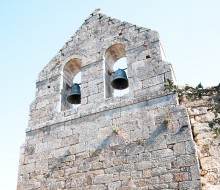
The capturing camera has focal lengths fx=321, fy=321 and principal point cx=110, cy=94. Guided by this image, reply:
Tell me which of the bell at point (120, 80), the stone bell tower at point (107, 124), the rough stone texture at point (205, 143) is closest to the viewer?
the rough stone texture at point (205, 143)

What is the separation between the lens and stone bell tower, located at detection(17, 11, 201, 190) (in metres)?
5.51

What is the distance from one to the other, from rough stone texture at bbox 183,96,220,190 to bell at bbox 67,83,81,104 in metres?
2.59

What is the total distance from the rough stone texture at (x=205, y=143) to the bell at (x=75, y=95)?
2.59 m

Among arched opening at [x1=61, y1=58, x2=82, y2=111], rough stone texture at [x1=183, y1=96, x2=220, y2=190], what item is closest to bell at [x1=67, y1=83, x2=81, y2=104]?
arched opening at [x1=61, y1=58, x2=82, y2=111]

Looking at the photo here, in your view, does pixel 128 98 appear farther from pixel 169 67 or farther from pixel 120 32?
pixel 120 32

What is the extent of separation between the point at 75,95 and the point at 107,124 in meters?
1.50

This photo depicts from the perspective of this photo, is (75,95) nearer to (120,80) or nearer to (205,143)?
(120,80)

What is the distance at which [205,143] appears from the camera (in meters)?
5.57

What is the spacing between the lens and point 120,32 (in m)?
7.59

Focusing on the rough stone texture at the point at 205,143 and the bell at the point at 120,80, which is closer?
the rough stone texture at the point at 205,143

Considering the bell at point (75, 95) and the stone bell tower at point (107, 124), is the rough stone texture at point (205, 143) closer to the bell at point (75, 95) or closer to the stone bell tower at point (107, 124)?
the stone bell tower at point (107, 124)

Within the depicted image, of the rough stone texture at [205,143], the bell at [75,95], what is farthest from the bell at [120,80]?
the rough stone texture at [205,143]

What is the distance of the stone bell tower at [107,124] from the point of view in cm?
551

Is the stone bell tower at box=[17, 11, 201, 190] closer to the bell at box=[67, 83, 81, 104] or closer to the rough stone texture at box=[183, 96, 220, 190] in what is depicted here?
the bell at box=[67, 83, 81, 104]
